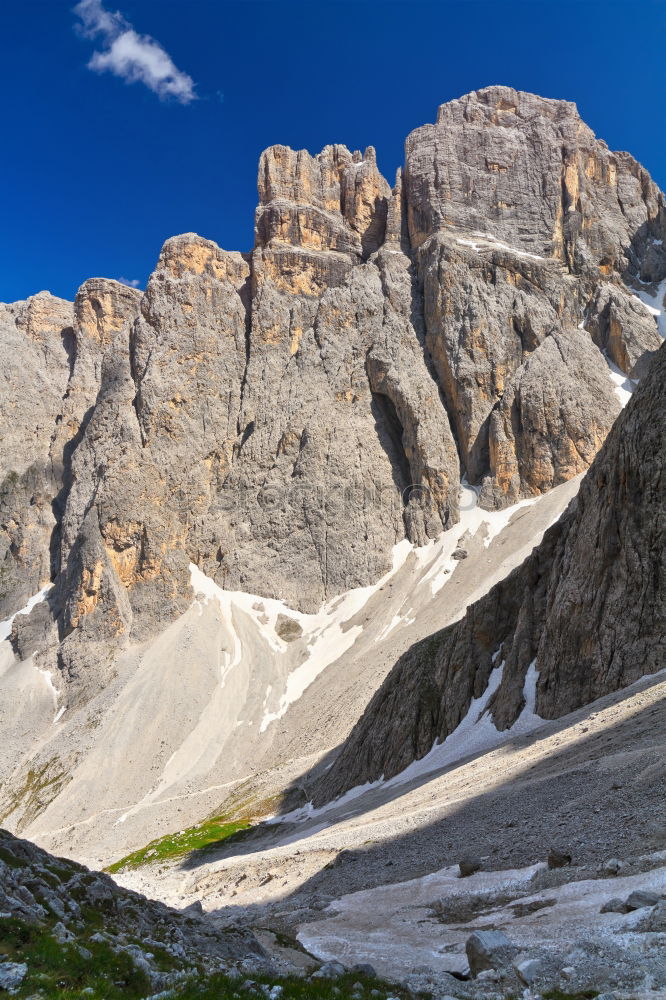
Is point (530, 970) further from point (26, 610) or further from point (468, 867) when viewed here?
point (26, 610)

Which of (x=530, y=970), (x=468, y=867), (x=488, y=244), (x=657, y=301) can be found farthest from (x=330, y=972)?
(x=657, y=301)

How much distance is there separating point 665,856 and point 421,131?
14883 cm

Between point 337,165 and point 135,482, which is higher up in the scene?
point 337,165

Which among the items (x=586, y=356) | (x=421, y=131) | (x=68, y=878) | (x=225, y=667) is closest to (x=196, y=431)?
(x=225, y=667)

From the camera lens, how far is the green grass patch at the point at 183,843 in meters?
50.8

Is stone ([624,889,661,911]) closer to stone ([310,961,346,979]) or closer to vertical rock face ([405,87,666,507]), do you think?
stone ([310,961,346,979])

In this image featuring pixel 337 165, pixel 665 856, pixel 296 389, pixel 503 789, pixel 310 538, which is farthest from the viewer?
pixel 337 165

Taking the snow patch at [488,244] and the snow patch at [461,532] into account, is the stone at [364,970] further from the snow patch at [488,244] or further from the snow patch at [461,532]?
the snow patch at [488,244]

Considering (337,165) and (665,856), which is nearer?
(665,856)

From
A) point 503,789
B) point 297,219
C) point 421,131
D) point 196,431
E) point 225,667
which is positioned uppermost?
point 421,131

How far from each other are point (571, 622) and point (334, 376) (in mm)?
81723

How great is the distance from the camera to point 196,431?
108125 millimetres

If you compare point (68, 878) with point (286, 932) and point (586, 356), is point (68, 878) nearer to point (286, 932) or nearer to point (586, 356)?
point (286, 932)

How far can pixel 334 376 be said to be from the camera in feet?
370
